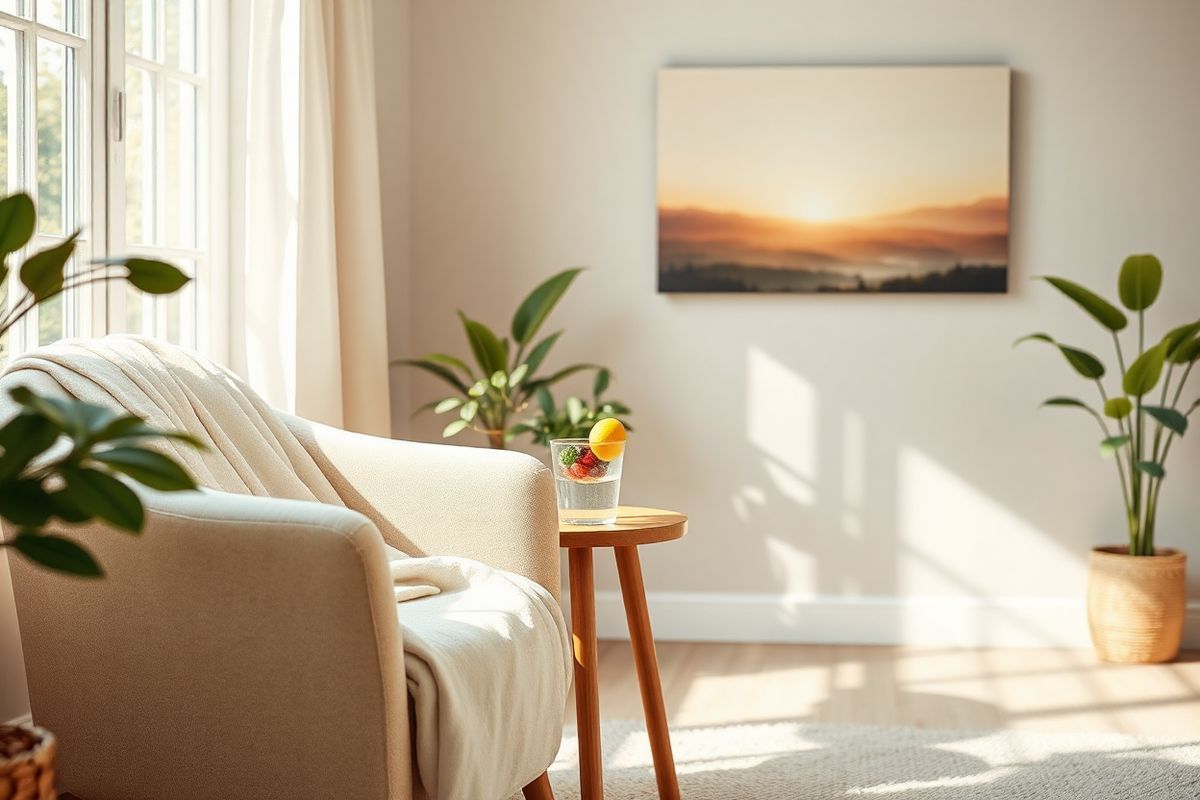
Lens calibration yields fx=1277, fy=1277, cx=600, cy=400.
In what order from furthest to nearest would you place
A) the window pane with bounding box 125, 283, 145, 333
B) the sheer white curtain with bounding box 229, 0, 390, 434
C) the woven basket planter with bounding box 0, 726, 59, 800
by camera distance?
the sheer white curtain with bounding box 229, 0, 390, 434
the window pane with bounding box 125, 283, 145, 333
the woven basket planter with bounding box 0, 726, 59, 800

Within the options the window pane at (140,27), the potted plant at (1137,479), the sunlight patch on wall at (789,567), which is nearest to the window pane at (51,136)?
the window pane at (140,27)

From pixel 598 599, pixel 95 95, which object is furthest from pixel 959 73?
pixel 95 95

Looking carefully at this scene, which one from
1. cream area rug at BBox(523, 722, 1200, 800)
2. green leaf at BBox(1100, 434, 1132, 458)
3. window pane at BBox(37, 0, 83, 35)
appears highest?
window pane at BBox(37, 0, 83, 35)

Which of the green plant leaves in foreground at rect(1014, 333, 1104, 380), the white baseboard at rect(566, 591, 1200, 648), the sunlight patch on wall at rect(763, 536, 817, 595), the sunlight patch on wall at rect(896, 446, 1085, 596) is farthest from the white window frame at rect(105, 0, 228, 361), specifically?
the green plant leaves in foreground at rect(1014, 333, 1104, 380)

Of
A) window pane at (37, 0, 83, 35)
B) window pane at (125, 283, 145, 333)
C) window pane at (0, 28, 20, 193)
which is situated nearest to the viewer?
window pane at (0, 28, 20, 193)

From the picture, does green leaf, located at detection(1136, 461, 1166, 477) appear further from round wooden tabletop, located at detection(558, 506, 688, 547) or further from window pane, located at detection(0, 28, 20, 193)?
window pane, located at detection(0, 28, 20, 193)

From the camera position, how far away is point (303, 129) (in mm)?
3105

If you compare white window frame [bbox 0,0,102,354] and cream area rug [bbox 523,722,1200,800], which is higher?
white window frame [bbox 0,0,102,354]

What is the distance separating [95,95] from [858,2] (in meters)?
2.29

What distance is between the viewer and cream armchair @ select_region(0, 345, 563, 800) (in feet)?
5.51

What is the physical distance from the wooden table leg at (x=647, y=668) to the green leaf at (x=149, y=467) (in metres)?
1.28

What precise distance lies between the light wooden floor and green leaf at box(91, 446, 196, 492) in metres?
2.11

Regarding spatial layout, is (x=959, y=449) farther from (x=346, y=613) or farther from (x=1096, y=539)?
(x=346, y=613)

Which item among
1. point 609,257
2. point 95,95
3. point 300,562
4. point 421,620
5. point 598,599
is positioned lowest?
point 598,599
